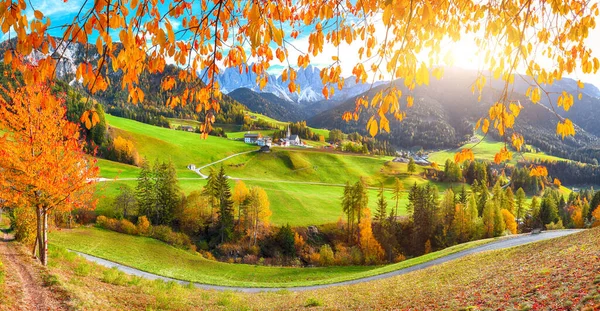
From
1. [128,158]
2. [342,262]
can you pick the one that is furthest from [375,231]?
[128,158]

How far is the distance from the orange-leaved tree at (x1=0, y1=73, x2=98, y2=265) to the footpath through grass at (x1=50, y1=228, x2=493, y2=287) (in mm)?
15757

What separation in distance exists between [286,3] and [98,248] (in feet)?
124

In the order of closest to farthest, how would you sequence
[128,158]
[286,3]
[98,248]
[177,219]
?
[286,3]
[98,248]
[177,219]
[128,158]

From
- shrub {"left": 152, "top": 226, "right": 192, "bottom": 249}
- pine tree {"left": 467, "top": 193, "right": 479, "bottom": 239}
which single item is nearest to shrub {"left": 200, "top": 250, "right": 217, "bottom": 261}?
shrub {"left": 152, "top": 226, "right": 192, "bottom": 249}

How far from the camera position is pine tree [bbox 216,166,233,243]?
49.7 metres

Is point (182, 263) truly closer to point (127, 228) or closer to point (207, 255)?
point (207, 255)

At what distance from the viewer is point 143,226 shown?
146 feet

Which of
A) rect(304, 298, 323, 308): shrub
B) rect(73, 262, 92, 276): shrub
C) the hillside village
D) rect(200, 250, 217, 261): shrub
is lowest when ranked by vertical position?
rect(200, 250, 217, 261): shrub

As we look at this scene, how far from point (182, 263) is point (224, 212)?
52.4ft

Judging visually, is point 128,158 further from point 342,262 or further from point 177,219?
point 342,262

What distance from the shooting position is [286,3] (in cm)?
572

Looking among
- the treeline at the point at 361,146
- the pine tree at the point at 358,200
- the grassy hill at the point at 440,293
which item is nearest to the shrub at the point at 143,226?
the grassy hill at the point at 440,293

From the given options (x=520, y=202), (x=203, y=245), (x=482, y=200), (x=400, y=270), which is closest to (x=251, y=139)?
(x=203, y=245)

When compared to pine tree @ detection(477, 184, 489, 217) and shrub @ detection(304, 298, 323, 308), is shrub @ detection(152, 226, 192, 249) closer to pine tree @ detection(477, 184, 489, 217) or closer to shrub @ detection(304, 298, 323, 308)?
shrub @ detection(304, 298, 323, 308)
